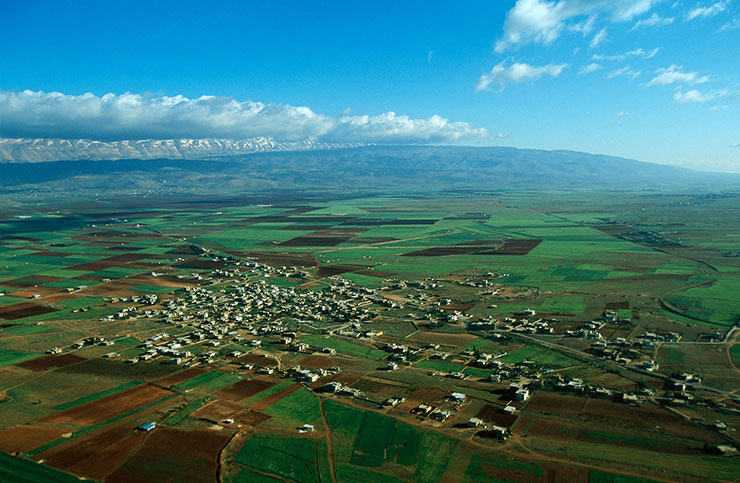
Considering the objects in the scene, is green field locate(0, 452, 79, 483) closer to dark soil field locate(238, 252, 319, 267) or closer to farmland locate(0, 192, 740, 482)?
farmland locate(0, 192, 740, 482)

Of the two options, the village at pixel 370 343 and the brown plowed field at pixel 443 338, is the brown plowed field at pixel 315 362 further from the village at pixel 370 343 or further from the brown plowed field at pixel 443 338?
the brown plowed field at pixel 443 338

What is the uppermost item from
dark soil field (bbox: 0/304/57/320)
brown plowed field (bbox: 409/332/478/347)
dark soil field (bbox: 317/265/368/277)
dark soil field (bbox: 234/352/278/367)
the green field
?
the green field

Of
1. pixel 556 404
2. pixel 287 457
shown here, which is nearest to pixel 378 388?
pixel 287 457

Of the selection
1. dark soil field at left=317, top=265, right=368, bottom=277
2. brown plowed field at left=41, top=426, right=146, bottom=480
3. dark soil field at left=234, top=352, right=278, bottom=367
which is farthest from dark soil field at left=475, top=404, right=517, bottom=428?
dark soil field at left=317, top=265, right=368, bottom=277

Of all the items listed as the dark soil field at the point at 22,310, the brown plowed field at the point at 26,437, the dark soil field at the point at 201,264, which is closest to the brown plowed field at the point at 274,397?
the brown plowed field at the point at 26,437

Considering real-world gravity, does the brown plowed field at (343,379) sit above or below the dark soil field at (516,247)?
above

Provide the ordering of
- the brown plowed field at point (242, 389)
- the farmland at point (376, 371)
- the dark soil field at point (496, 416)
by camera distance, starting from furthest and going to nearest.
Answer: the brown plowed field at point (242, 389)
the dark soil field at point (496, 416)
the farmland at point (376, 371)

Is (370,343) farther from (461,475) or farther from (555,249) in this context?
(555,249)
